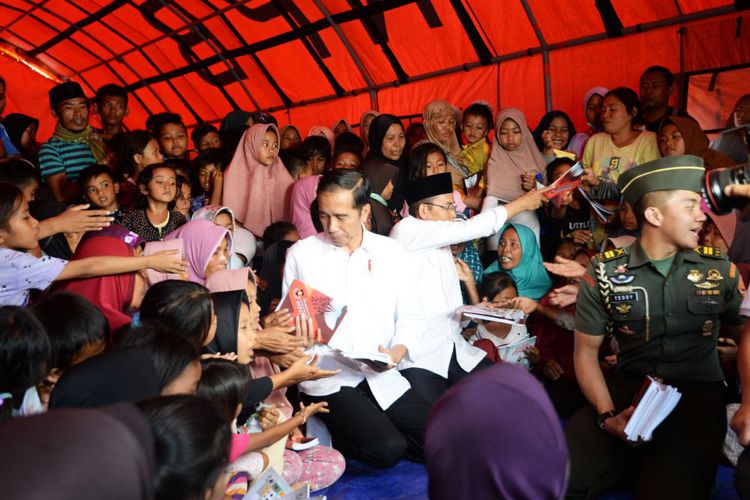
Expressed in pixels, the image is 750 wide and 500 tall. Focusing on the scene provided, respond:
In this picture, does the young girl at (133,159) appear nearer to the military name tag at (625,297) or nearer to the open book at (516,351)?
the open book at (516,351)

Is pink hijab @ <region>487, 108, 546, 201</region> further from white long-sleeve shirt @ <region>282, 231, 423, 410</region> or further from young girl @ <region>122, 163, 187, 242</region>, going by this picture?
young girl @ <region>122, 163, 187, 242</region>

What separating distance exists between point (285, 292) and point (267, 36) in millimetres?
7280

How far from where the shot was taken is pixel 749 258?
3949 mm

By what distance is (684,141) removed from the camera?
4.47 meters

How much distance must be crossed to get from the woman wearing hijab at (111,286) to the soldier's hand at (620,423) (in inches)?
93.9

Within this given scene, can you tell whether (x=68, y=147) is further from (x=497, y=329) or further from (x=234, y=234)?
(x=497, y=329)

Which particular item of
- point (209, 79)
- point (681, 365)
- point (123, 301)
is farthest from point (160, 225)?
point (209, 79)

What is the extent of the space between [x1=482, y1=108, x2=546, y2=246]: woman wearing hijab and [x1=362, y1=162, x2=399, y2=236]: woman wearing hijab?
85cm

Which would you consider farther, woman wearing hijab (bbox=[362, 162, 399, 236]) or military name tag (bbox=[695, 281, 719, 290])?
woman wearing hijab (bbox=[362, 162, 399, 236])

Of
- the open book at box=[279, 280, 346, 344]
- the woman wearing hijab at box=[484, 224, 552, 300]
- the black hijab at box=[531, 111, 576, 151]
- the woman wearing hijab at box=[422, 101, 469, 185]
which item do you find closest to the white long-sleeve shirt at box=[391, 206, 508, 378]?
the open book at box=[279, 280, 346, 344]

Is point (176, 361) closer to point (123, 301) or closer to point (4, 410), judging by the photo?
point (4, 410)

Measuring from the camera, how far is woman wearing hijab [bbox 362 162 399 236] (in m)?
4.74

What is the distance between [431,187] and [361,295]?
880mm

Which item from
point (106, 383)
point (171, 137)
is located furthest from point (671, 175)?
point (171, 137)
